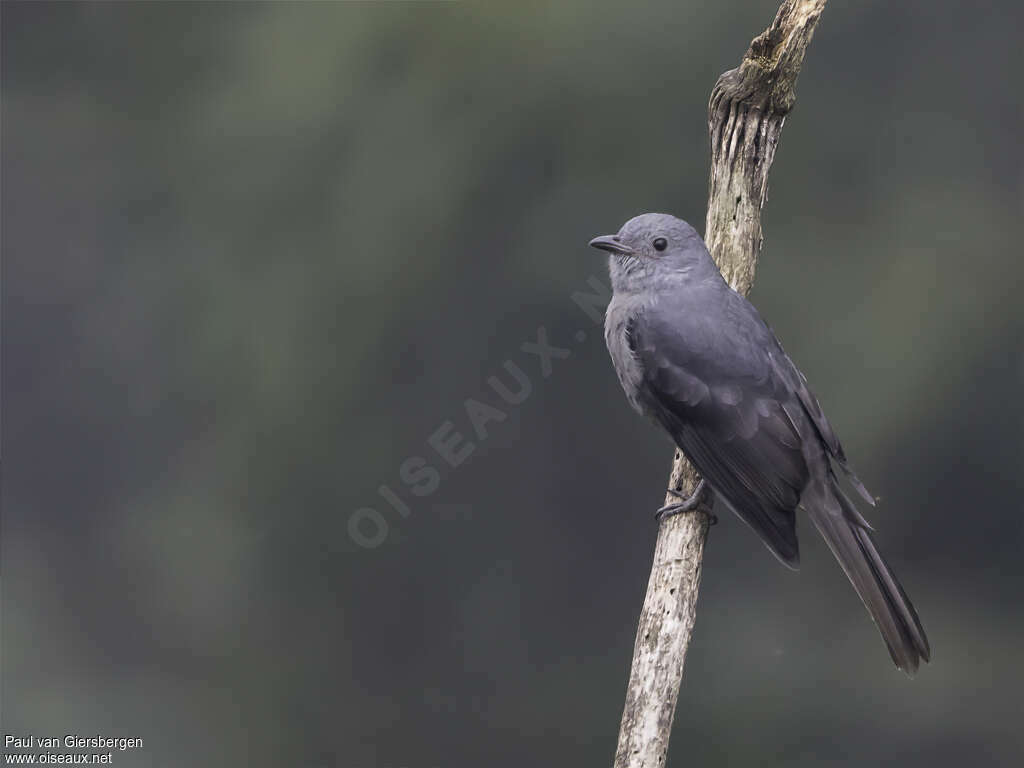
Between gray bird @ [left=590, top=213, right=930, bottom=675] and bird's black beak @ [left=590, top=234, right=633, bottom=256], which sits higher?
bird's black beak @ [left=590, top=234, right=633, bottom=256]

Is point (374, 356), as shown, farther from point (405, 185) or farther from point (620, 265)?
point (620, 265)

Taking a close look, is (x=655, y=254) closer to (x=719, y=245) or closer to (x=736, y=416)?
(x=719, y=245)

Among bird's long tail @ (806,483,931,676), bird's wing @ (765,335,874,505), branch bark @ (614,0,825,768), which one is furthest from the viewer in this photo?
bird's wing @ (765,335,874,505)

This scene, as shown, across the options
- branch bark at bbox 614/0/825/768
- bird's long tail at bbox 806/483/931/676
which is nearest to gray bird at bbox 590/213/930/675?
bird's long tail at bbox 806/483/931/676

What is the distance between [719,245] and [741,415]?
510 mm

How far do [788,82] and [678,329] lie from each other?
2.25ft

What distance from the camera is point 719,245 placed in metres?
3.18

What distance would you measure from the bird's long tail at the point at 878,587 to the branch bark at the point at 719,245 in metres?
0.33

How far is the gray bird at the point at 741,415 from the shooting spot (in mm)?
2900

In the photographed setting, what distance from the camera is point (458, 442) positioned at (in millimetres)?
4445

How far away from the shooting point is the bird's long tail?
2883 millimetres

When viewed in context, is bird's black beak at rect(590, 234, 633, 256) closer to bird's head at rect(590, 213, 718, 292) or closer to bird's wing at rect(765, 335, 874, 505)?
bird's head at rect(590, 213, 718, 292)

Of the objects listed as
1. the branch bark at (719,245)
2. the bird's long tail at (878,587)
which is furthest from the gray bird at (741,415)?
the branch bark at (719,245)

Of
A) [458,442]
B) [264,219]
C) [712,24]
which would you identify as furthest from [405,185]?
[712,24]
